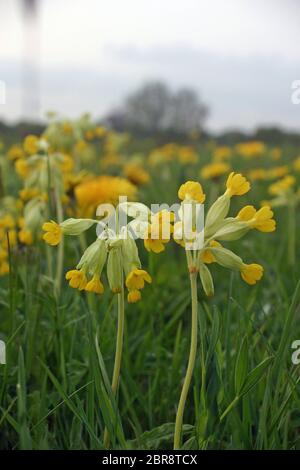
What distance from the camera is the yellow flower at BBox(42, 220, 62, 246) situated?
996 millimetres

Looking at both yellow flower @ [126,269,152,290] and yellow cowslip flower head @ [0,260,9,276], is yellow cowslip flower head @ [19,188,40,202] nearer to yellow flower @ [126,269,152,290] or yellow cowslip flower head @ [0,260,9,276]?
yellow cowslip flower head @ [0,260,9,276]

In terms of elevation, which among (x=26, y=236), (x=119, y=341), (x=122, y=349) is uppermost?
(x=26, y=236)

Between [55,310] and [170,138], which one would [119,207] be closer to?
[55,310]

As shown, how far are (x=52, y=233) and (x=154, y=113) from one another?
36.0 feet

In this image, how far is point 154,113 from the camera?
11.8m

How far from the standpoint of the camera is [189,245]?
915mm

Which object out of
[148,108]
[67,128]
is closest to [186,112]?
[148,108]

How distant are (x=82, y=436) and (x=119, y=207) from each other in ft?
1.56

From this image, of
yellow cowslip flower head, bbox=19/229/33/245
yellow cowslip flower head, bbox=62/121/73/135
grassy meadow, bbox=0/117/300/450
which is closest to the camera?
grassy meadow, bbox=0/117/300/450

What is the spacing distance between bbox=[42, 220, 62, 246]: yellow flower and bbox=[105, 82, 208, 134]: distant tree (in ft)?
32.6

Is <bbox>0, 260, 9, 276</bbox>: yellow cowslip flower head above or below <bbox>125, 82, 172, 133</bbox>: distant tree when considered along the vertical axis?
below

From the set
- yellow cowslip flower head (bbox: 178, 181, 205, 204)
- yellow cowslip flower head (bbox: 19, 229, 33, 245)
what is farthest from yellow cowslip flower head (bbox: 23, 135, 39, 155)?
yellow cowslip flower head (bbox: 178, 181, 205, 204)

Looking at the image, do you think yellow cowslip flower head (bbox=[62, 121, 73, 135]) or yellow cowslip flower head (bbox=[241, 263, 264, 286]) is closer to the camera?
yellow cowslip flower head (bbox=[241, 263, 264, 286])

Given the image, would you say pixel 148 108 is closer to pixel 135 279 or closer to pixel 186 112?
pixel 186 112
